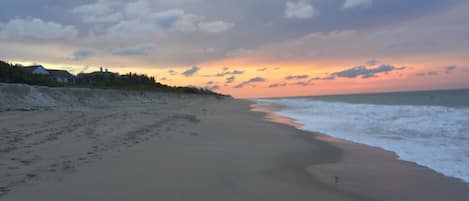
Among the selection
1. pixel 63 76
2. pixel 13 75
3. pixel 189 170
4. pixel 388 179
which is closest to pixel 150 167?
pixel 189 170

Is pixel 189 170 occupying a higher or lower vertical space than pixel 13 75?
lower

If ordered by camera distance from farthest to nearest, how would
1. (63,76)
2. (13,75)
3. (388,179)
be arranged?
(63,76)
(13,75)
(388,179)

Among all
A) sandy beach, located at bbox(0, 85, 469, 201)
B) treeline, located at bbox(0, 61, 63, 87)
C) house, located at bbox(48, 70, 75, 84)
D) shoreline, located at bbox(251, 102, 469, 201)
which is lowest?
shoreline, located at bbox(251, 102, 469, 201)

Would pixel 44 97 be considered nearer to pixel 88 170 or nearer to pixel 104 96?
pixel 104 96

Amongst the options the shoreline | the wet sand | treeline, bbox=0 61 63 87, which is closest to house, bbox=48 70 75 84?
treeline, bbox=0 61 63 87

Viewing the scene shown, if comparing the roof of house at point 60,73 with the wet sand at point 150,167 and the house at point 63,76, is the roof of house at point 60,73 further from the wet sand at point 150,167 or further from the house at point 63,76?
the wet sand at point 150,167

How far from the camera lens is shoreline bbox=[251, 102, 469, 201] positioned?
452 cm

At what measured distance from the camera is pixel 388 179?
5238 millimetres

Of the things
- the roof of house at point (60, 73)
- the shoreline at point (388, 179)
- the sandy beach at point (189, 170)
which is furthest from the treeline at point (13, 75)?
the roof of house at point (60, 73)

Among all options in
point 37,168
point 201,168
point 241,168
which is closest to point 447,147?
point 241,168

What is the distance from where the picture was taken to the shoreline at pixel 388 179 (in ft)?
14.8

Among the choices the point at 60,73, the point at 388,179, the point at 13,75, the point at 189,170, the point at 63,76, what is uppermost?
the point at 60,73

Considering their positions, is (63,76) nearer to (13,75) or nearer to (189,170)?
(13,75)

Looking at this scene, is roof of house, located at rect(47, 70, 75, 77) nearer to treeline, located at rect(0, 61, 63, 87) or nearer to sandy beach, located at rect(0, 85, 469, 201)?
treeline, located at rect(0, 61, 63, 87)
